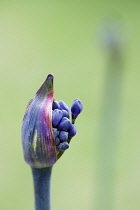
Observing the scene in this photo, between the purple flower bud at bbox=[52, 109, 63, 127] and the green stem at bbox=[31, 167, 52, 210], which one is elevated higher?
the purple flower bud at bbox=[52, 109, 63, 127]

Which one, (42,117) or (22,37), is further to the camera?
(22,37)

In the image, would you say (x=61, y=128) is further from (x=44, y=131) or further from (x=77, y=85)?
(x=77, y=85)

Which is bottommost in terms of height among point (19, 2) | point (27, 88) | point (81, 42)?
point (27, 88)

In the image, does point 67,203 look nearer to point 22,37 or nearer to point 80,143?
point 80,143

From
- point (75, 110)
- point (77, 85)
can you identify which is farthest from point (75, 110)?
point (77, 85)

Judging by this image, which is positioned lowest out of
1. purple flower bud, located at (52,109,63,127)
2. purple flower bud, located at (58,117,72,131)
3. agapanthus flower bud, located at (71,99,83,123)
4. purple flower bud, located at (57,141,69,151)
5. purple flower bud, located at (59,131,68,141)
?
purple flower bud, located at (57,141,69,151)

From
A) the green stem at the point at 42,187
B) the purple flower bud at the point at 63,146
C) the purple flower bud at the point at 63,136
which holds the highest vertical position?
the purple flower bud at the point at 63,136

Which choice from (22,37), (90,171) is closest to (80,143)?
(90,171)
